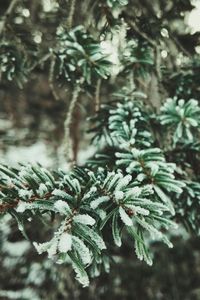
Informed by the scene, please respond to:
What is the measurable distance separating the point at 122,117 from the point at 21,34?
60cm

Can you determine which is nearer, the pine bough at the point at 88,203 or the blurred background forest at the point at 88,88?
the pine bough at the point at 88,203

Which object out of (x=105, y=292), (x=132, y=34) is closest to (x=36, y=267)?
(x=105, y=292)

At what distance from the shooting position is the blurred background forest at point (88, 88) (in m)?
1.61

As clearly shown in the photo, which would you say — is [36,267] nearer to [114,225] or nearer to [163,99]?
[163,99]

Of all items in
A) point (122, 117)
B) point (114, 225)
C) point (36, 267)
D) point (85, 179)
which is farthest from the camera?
point (36, 267)

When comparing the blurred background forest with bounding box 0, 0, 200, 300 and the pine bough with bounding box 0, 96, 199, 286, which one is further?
the blurred background forest with bounding box 0, 0, 200, 300

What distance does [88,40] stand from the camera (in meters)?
1.43

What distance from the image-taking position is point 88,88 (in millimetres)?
1676

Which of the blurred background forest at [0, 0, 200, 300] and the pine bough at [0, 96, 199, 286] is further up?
the blurred background forest at [0, 0, 200, 300]

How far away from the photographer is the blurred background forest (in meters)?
1.61

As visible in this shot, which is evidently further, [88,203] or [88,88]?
[88,88]

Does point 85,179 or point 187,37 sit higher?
point 187,37

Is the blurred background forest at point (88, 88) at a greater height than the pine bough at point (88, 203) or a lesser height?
greater

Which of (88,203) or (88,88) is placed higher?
(88,88)
